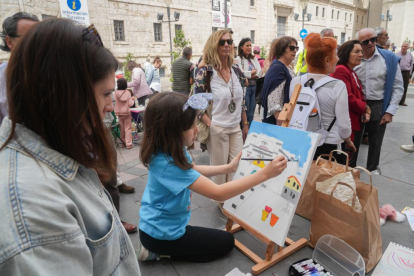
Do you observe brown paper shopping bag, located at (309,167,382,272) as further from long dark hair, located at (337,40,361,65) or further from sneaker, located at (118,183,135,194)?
sneaker, located at (118,183,135,194)

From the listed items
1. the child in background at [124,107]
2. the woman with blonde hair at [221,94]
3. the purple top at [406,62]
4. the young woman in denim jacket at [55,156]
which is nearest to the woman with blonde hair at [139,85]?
the child in background at [124,107]

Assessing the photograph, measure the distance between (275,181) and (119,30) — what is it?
20.2m

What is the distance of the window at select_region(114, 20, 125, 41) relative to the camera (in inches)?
746

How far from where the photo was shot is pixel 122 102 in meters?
5.40

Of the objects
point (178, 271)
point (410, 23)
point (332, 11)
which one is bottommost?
point (178, 271)

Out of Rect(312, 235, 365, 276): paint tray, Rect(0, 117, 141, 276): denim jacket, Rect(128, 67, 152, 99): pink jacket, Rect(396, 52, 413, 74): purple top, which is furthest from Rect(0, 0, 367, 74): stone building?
Rect(0, 117, 141, 276): denim jacket

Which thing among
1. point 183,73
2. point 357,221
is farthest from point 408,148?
point 183,73

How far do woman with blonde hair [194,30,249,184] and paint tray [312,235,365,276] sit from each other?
4.10 ft

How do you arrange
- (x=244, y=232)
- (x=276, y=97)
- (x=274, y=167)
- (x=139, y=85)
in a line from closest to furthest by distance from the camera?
(x=274, y=167) → (x=244, y=232) → (x=276, y=97) → (x=139, y=85)

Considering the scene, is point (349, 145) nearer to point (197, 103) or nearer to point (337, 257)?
point (337, 257)

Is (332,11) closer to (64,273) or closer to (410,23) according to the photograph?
(410,23)

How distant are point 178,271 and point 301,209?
4.53 ft

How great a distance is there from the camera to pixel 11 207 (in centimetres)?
56

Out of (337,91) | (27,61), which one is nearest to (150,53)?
(337,91)
